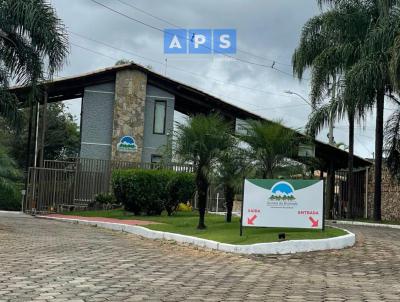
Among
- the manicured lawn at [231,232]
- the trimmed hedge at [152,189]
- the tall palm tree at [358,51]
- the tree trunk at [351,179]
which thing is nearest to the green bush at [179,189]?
the trimmed hedge at [152,189]

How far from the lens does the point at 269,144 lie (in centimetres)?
1655

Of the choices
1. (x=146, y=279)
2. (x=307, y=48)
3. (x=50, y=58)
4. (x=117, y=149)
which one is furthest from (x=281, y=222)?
(x=117, y=149)

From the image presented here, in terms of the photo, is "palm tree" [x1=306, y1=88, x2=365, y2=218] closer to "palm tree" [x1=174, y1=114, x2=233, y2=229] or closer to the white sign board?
"palm tree" [x1=174, y1=114, x2=233, y2=229]

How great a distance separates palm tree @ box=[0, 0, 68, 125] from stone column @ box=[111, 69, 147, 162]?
11068 mm

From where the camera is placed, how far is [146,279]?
881cm

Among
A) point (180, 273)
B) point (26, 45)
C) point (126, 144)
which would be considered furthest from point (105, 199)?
point (180, 273)

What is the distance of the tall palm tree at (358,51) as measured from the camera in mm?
21969

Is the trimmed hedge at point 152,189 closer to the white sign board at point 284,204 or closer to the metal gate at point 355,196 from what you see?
the white sign board at point 284,204

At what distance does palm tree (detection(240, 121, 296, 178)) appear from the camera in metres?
16.5

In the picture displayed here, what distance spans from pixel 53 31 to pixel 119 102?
475 inches

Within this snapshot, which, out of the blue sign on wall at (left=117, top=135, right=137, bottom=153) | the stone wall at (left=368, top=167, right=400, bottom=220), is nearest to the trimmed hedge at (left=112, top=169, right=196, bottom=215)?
the blue sign on wall at (left=117, top=135, right=137, bottom=153)

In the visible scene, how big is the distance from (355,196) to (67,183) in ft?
45.7

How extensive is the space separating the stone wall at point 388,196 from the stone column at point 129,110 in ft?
37.6

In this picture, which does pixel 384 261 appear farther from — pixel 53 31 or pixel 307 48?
pixel 307 48
